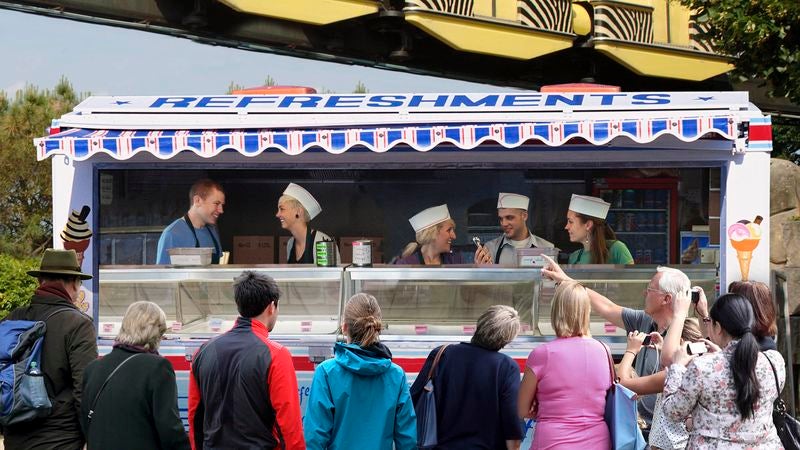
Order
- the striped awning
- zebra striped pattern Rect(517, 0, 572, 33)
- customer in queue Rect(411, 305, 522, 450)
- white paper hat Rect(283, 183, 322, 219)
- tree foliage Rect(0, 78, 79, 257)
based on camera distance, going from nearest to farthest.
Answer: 1. customer in queue Rect(411, 305, 522, 450)
2. the striped awning
3. white paper hat Rect(283, 183, 322, 219)
4. tree foliage Rect(0, 78, 79, 257)
5. zebra striped pattern Rect(517, 0, 572, 33)

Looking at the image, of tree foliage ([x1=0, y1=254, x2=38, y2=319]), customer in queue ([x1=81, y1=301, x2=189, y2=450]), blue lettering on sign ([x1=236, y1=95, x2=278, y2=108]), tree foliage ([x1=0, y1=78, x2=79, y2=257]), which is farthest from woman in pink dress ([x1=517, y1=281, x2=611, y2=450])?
tree foliage ([x1=0, y1=78, x2=79, y2=257])

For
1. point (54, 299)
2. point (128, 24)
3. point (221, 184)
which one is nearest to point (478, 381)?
point (54, 299)

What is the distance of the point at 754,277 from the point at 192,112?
3537 mm

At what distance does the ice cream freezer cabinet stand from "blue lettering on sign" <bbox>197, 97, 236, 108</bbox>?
1051 millimetres

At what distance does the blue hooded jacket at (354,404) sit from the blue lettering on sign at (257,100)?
2.55 meters

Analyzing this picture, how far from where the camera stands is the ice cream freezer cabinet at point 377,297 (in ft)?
20.6

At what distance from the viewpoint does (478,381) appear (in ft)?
14.5

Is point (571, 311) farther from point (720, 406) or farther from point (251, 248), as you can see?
point (251, 248)

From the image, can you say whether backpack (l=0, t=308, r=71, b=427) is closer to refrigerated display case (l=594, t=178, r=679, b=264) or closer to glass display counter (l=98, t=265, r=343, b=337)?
glass display counter (l=98, t=265, r=343, b=337)

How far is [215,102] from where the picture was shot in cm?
650

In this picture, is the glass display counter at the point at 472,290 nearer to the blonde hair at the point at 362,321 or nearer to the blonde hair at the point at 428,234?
the blonde hair at the point at 428,234

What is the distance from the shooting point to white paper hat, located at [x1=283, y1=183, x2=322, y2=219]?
6.88m

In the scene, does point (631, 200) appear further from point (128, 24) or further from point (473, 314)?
point (128, 24)

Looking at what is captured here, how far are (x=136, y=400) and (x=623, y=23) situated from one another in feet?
56.3
